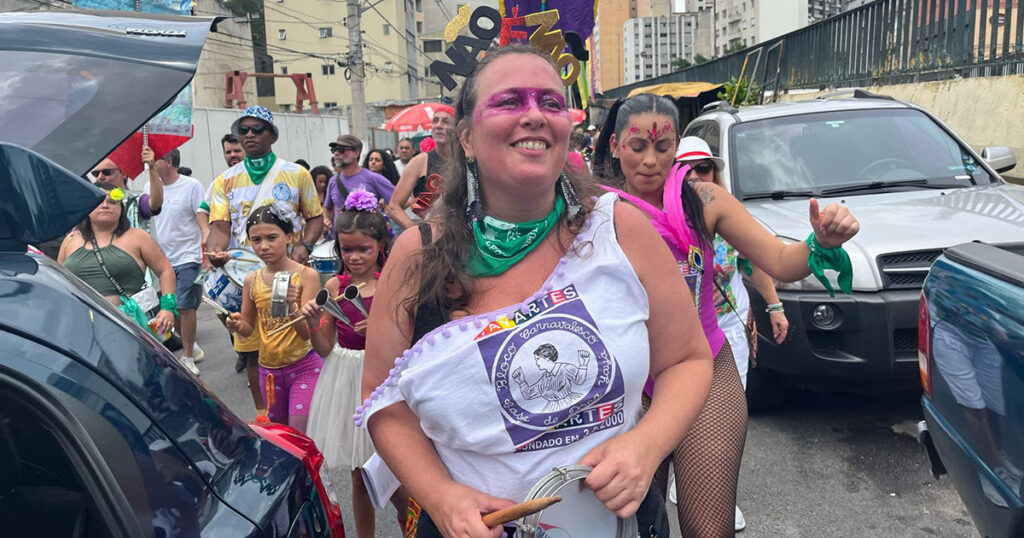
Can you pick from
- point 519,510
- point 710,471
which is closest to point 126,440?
point 519,510

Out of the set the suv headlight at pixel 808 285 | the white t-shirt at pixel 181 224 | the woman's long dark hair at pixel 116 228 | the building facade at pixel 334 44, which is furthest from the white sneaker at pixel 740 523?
the building facade at pixel 334 44

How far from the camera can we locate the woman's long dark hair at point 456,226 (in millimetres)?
1848

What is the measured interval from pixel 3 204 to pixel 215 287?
11.9ft

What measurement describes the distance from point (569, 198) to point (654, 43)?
120 meters

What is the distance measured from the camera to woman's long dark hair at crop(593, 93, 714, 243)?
2912 millimetres

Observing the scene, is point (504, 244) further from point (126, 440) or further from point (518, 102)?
point (126, 440)

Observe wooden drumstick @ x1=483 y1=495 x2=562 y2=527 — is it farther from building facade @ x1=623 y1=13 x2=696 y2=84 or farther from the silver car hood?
building facade @ x1=623 y1=13 x2=696 y2=84

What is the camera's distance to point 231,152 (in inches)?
314

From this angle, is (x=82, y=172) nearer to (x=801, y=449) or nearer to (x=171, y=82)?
(x=171, y=82)

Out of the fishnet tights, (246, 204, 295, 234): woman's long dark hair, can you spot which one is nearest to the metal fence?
the fishnet tights

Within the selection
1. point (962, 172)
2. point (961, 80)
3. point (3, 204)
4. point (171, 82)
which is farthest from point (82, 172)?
point (961, 80)

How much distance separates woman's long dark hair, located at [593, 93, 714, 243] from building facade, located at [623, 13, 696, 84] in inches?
4504

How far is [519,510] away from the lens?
1562mm

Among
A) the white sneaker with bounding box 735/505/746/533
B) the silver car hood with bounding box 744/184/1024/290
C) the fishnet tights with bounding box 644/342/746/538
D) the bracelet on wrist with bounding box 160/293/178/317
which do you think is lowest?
the white sneaker with bounding box 735/505/746/533
